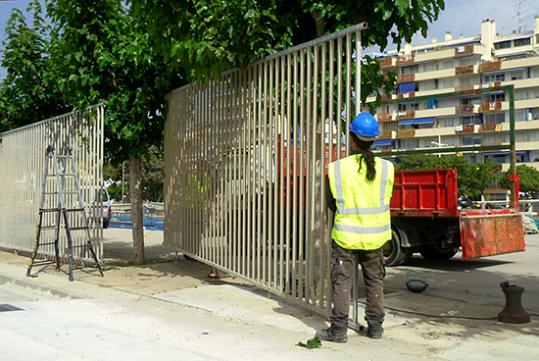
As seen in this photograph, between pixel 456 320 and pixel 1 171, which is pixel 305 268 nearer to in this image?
pixel 456 320

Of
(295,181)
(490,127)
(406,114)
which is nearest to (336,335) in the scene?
(295,181)

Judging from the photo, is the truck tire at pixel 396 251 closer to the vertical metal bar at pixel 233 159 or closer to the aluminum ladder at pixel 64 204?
the vertical metal bar at pixel 233 159

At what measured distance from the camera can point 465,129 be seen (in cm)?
8231

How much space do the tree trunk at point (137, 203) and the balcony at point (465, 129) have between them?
75688 millimetres

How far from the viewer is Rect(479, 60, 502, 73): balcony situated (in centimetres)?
8325

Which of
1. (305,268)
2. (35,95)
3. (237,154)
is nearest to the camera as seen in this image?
(305,268)

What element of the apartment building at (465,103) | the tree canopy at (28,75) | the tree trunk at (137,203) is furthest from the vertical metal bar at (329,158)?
the apartment building at (465,103)

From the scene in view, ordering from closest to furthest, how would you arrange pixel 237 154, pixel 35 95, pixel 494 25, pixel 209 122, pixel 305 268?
pixel 305 268 → pixel 237 154 → pixel 209 122 → pixel 35 95 → pixel 494 25

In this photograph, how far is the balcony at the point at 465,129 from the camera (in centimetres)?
8138

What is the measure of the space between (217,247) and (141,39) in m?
4.02

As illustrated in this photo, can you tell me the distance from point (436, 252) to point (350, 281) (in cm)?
764

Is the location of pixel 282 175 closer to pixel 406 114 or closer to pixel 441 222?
pixel 441 222

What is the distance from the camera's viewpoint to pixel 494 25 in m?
103

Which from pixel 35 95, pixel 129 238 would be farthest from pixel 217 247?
pixel 129 238
